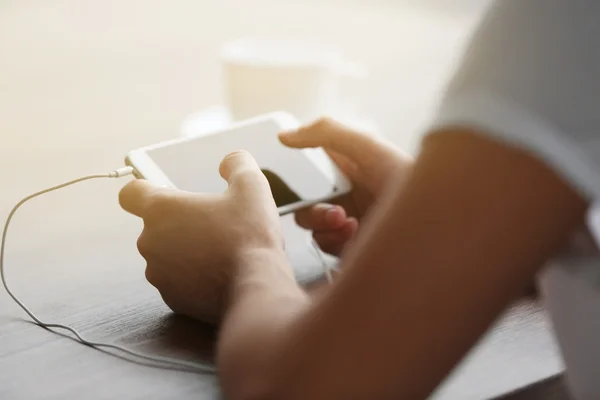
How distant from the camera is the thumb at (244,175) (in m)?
0.62

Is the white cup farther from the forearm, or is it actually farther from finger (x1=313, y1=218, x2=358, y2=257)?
the forearm

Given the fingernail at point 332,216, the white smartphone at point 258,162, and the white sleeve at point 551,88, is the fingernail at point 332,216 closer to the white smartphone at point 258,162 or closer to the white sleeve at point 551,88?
the white smartphone at point 258,162

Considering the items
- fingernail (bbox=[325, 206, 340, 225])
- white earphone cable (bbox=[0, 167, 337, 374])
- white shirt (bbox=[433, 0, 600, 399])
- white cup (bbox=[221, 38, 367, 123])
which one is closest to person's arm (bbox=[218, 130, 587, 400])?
white shirt (bbox=[433, 0, 600, 399])

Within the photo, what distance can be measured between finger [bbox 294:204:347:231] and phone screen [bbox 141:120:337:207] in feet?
0.05

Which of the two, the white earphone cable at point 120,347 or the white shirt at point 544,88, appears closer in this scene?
the white shirt at point 544,88

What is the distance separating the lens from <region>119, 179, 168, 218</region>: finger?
2.13 feet

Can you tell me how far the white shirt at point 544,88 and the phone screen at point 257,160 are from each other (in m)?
0.37

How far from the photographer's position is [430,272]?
1.31ft

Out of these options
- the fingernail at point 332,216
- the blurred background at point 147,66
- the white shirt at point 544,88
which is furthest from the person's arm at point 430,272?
the blurred background at point 147,66

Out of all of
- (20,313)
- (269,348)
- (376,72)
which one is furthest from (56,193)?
(376,72)

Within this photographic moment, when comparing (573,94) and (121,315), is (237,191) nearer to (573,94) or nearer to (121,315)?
(121,315)

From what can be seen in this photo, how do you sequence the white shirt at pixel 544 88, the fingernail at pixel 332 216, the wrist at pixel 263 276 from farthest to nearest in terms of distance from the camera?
1. the fingernail at pixel 332 216
2. the wrist at pixel 263 276
3. the white shirt at pixel 544 88

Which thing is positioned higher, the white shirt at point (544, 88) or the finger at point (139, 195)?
the white shirt at point (544, 88)

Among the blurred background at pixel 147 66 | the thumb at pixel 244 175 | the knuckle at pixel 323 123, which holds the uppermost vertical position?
the knuckle at pixel 323 123
